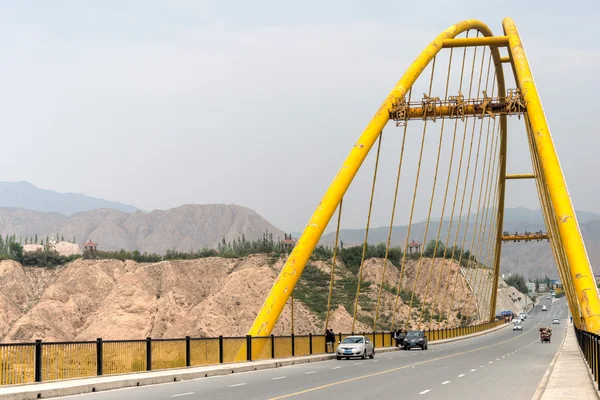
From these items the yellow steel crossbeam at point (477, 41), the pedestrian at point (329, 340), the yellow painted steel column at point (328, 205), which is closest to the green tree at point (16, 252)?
the pedestrian at point (329, 340)

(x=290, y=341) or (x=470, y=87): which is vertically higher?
(x=470, y=87)

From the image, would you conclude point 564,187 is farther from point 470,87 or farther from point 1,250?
point 1,250

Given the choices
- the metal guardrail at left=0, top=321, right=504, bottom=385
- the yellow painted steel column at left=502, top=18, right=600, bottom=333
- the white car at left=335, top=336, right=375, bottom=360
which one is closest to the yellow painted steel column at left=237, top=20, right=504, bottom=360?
the metal guardrail at left=0, top=321, right=504, bottom=385

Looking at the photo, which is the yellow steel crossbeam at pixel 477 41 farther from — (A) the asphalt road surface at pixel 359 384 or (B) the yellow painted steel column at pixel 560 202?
(A) the asphalt road surface at pixel 359 384

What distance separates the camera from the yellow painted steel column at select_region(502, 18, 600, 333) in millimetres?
37594

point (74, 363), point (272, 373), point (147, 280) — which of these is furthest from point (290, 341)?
point (147, 280)

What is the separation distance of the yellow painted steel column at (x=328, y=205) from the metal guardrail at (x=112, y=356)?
1.50m

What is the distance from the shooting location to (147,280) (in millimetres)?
124562

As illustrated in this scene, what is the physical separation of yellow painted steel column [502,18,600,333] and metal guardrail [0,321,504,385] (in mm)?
12944

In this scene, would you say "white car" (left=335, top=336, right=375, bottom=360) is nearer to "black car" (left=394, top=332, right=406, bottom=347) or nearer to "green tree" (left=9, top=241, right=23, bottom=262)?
"black car" (left=394, top=332, right=406, bottom=347)

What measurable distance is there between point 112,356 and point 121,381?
8.18ft

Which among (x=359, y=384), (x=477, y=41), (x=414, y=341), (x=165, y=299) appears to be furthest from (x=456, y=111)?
(x=165, y=299)

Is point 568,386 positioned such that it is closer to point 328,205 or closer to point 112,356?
point 112,356

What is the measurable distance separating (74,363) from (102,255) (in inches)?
4518
